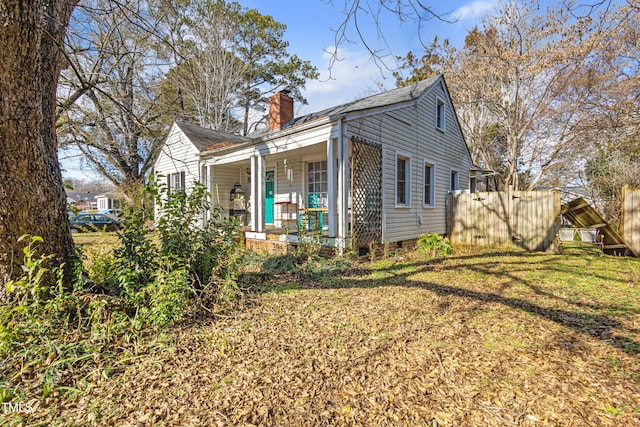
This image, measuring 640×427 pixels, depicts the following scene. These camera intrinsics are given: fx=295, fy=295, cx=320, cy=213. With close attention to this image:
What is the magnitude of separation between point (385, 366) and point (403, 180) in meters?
7.20

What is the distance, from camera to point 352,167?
273 inches

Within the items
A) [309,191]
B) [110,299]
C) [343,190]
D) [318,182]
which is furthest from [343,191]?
[110,299]

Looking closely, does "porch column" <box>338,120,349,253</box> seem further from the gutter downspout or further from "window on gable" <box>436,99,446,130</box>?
"window on gable" <box>436,99,446,130</box>

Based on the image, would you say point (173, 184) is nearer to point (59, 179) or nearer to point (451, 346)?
point (59, 179)

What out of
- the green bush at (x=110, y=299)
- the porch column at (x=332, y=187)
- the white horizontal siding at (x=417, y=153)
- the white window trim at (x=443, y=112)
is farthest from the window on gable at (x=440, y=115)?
the green bush at (x=110, y=299)

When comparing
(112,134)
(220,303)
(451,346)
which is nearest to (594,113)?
(451,346)

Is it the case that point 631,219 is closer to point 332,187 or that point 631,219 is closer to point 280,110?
point 332,187

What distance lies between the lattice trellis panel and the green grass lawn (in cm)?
273

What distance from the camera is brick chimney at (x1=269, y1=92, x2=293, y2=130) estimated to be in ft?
41.1

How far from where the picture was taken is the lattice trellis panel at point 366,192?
7032 mm

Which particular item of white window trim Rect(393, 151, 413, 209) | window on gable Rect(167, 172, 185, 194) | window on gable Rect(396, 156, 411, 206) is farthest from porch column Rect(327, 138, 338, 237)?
window on gable Rect(167, 172, 185, 194)

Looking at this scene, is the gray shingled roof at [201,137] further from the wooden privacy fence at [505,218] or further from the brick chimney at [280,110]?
the wooden privacy fence at [505,218]

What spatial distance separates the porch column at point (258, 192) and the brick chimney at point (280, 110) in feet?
13.8

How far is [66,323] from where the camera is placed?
269 centimetres
